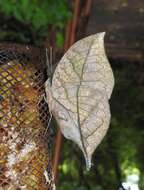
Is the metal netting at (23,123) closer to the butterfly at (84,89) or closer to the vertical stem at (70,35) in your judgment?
the butterfly at (84,89)

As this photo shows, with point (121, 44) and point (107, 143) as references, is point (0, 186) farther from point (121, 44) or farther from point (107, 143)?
point (107, 143)

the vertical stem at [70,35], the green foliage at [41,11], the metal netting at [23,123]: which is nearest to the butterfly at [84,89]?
the metal netting at [23,123]

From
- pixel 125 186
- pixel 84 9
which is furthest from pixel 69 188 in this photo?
pixel 125 186

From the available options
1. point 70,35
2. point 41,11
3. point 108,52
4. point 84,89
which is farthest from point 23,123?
point 108,52

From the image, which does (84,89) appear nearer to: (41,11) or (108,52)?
(41,11)

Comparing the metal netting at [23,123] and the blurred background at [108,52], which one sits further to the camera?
the blurred background at [108,52]

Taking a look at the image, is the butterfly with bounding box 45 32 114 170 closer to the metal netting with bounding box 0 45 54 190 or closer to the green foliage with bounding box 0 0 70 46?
the metal netting with bounding box 0 45 54 190
